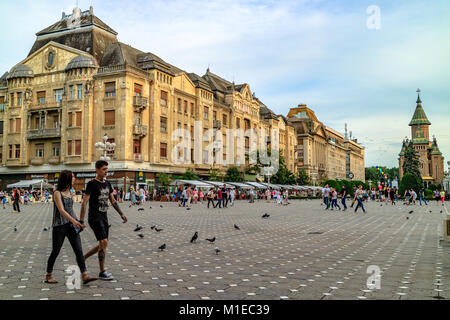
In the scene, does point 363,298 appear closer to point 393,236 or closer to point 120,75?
point 393,236

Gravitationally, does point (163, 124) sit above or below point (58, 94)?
below

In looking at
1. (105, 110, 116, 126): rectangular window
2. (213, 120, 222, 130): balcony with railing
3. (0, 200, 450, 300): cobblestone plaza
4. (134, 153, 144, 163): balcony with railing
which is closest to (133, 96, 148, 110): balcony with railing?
(105, 110, 116, 126): rectangular window

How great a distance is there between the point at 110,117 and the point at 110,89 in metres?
3.22

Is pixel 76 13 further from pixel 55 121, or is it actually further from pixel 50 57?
pixel 55 121

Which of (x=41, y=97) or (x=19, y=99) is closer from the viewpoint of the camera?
(x=41, y=97)

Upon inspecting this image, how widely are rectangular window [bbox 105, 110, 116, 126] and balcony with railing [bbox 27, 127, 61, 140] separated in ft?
22.5

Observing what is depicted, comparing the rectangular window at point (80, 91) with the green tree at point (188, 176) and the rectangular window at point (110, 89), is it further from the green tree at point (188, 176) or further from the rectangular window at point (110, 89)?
the green tree at point (188, 176)

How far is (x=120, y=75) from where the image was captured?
45.2 m

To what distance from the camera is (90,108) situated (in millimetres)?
46875

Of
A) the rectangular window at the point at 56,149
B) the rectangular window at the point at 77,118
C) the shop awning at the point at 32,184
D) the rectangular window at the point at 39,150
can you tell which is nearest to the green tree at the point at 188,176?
the rectangular window at the point at 77,118

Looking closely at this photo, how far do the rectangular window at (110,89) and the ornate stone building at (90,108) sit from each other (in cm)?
12

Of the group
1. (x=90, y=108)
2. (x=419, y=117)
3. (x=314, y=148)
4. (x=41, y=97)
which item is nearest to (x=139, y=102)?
(x=90, y=108)

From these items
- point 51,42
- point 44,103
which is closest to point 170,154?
point 44,103
